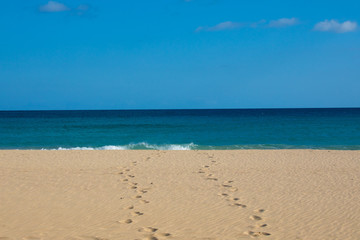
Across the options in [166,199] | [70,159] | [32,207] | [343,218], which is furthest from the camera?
[70,159]

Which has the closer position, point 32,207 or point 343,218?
point 343,218

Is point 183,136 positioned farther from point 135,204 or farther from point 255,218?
point 255,218

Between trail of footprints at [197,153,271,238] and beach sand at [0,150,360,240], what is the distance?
2 cm

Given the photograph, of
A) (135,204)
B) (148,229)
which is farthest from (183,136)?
(148,229)

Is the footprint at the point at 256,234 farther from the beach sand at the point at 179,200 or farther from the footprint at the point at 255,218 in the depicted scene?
the footprint at the point at 255,218

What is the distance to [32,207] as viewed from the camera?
6.55 m

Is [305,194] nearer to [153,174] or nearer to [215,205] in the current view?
[215,205]

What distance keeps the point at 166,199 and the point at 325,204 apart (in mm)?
3248

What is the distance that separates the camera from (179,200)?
714cm

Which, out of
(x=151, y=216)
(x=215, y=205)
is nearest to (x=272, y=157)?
(x=215, y=205)

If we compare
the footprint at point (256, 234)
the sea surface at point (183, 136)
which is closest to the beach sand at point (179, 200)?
the footprint at point (256, 234)

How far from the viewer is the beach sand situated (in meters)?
5.27

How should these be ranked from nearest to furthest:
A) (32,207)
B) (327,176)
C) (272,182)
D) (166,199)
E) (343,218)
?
(343,218), (32,207), (166,199), (272,182), (327,176)

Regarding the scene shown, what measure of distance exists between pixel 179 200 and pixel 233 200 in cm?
113
